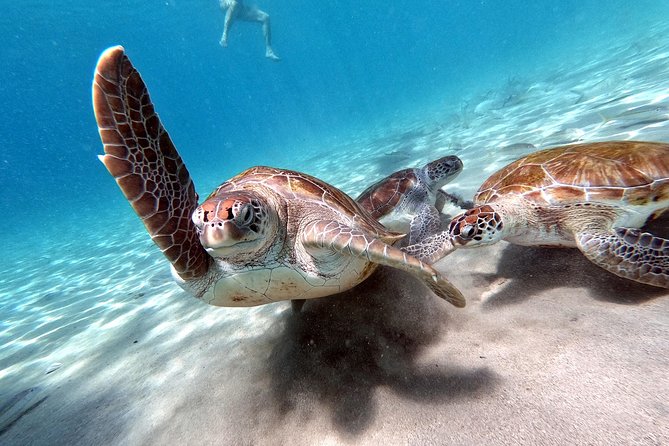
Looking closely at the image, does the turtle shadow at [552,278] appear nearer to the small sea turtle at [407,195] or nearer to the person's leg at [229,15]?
the small sea turtle at [407,195]

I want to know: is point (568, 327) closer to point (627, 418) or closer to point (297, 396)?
point (627, 418)

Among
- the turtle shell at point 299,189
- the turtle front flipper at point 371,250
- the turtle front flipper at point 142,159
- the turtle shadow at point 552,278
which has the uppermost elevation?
the turtle front flipper at point 142,159

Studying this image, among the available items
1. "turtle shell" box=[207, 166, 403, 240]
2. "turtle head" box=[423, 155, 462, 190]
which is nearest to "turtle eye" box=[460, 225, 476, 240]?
"turtle shell" box=[207, 166, 403, 240]

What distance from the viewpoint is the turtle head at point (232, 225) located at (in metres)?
1.72

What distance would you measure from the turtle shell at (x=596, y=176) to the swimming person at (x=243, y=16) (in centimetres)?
2489

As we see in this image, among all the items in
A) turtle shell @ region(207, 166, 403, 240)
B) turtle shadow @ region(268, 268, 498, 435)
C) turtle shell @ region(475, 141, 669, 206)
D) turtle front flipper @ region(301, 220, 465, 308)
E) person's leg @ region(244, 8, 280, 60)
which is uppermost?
person's leg @ region(244, 8, 280, 60)

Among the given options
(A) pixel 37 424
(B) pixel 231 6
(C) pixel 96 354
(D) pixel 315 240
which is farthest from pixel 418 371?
(B) pixel 231 6

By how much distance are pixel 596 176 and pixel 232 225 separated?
8.91 ft

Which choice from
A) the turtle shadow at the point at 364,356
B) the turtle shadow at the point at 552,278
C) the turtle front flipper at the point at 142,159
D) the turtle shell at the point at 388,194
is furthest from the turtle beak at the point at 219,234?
Answer: the turtle shell at the point at 388,194

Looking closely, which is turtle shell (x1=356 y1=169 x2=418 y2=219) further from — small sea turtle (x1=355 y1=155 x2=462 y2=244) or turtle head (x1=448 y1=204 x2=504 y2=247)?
turtle head (x1=448 y1=204 x2=504 y2=247)

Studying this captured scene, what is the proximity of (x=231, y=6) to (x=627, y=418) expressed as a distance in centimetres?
2813

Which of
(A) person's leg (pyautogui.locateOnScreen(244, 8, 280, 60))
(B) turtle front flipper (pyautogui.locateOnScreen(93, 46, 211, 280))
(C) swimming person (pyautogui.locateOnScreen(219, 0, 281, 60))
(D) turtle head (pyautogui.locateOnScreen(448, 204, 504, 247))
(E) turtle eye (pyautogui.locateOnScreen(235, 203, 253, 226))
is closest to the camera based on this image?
(E) turtle eye (pyautogui.locateOnScreen(235, 203, 253, 226))

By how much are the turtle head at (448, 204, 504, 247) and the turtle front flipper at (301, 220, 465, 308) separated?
0.66 metres

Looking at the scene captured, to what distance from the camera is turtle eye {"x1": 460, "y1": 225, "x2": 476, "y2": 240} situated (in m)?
2.29
